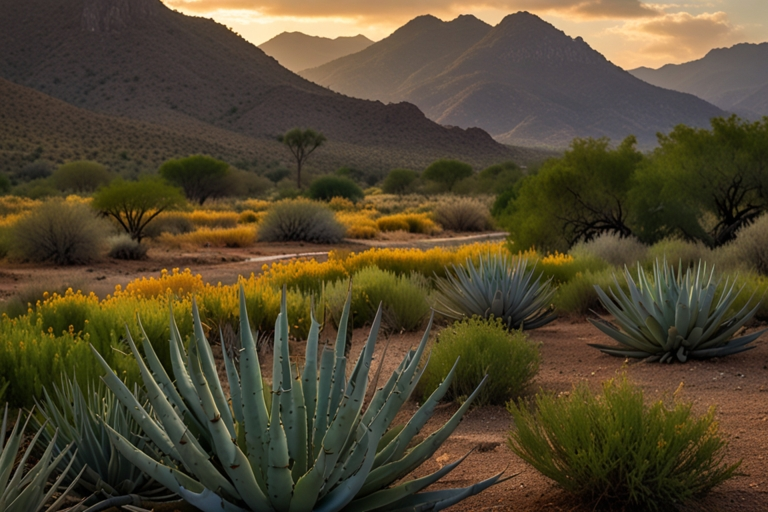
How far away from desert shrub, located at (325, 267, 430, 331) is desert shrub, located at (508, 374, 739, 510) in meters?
5.35

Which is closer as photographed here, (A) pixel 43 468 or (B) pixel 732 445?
(A) pixel 43 468

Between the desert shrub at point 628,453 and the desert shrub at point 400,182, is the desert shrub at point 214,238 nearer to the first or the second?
the desert shrub at point 628,453

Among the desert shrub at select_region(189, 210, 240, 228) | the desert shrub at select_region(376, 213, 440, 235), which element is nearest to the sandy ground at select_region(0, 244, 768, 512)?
the desert shrub at select_region(189, 210, 240, 228)

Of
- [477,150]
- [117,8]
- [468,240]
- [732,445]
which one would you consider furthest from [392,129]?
[732,445]

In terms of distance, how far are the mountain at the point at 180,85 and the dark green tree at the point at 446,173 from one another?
62.6ft

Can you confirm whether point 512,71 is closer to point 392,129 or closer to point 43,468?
point 392,129

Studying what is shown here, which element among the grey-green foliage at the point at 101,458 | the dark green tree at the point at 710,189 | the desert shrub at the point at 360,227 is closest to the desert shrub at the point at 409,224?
the desert shrub at the point at 360,227

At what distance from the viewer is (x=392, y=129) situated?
90562 mm

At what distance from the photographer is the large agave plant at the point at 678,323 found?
6.89 m

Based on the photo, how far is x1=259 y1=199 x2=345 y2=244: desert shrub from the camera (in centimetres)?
2511

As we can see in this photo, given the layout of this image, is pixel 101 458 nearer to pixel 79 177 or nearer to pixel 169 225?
pixel 169 225

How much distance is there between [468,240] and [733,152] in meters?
12.4

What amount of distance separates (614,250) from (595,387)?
25.6ft

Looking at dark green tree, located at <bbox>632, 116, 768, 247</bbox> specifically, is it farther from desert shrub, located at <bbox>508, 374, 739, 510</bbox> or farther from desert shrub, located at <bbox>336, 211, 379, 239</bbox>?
desert shrub, located at <bbox>336, 211, 379, 239</bbox>
